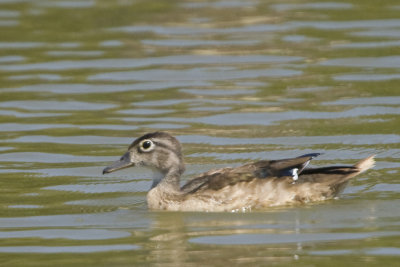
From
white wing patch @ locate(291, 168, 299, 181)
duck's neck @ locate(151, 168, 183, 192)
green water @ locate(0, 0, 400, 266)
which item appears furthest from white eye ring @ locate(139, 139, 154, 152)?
white wing patch @ locate(291, 168, 299, 181)

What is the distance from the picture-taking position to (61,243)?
11.4 metres

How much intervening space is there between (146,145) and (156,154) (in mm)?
144

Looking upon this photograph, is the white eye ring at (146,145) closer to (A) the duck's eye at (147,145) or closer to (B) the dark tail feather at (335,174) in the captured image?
(A) the duck's eye at (147,145)

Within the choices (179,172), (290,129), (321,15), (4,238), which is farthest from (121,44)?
(4,238)

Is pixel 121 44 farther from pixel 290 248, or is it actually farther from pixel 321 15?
pixel 290 248

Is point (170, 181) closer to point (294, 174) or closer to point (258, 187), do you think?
point (258, 187)

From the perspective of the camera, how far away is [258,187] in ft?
41.8

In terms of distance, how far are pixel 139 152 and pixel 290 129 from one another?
11.0ft

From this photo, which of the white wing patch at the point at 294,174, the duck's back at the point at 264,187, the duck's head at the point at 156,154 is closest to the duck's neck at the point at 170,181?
the duck's head at the point at 156,154

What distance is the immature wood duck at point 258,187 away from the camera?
41.7ft

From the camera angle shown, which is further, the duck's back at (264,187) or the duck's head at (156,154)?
the duck's head at (156,154)

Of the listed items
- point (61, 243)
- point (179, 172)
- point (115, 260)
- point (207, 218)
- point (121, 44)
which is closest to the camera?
point (115, 260)

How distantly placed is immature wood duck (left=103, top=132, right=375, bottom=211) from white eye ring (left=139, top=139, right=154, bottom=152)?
0.16m

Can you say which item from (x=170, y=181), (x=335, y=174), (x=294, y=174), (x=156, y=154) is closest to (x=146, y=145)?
(x=156, y=154)
